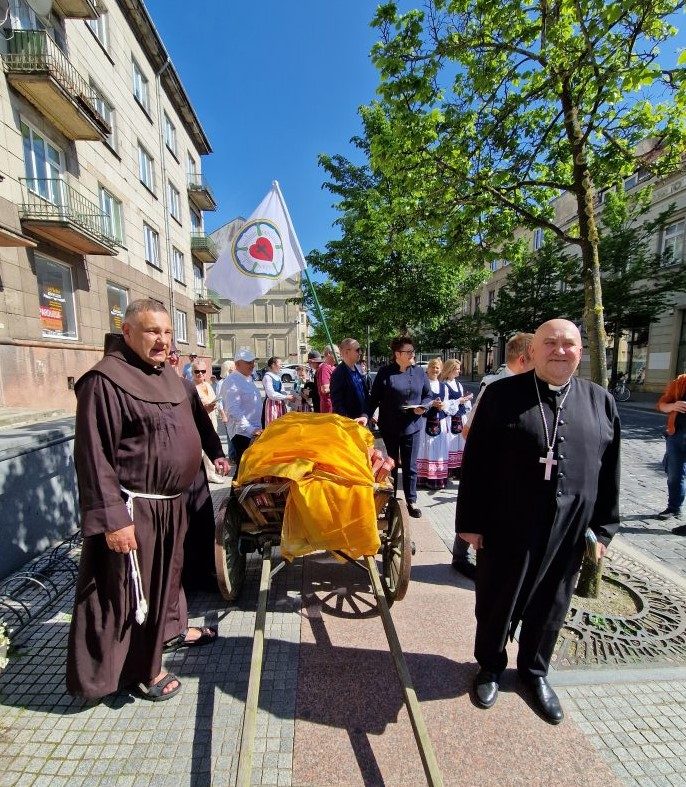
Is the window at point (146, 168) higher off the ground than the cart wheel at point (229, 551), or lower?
higher

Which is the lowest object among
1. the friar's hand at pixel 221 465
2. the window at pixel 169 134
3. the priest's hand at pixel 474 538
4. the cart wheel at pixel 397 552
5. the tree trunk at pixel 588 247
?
the cart wheel at pixel 397 552

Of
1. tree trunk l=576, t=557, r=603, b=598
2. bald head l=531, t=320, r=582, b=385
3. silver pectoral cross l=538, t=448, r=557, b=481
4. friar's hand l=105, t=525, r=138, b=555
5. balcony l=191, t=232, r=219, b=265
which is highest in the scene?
balcony l=191, t=232, r=219, b=265

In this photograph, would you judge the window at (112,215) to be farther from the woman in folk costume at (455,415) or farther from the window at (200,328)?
the woman in folk costume at (455,415)

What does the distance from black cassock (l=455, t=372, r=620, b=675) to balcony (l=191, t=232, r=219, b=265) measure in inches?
886

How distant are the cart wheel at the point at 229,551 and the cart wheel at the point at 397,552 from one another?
113 centimetres

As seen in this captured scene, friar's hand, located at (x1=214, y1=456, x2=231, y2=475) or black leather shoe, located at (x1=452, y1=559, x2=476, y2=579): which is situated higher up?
friar's hand, located at (x1=214, y1=456, x2=231, y2=475)

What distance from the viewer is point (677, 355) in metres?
18.2

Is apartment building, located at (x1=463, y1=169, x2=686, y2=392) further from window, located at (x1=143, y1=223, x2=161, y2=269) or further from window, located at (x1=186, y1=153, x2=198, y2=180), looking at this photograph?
window, located at (x1=186, y1=153, x2=198, y2=180)

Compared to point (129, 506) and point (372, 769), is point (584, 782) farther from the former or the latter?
point (129, 506)

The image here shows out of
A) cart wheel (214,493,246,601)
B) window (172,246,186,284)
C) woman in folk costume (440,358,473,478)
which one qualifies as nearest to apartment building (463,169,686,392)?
woman in folk costume (440,358,473,478)

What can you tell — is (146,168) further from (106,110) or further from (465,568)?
(465,568)

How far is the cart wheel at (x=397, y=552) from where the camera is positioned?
2.62 m

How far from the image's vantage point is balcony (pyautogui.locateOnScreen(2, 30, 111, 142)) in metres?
8.95

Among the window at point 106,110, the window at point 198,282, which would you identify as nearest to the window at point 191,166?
the window at point 198,282
